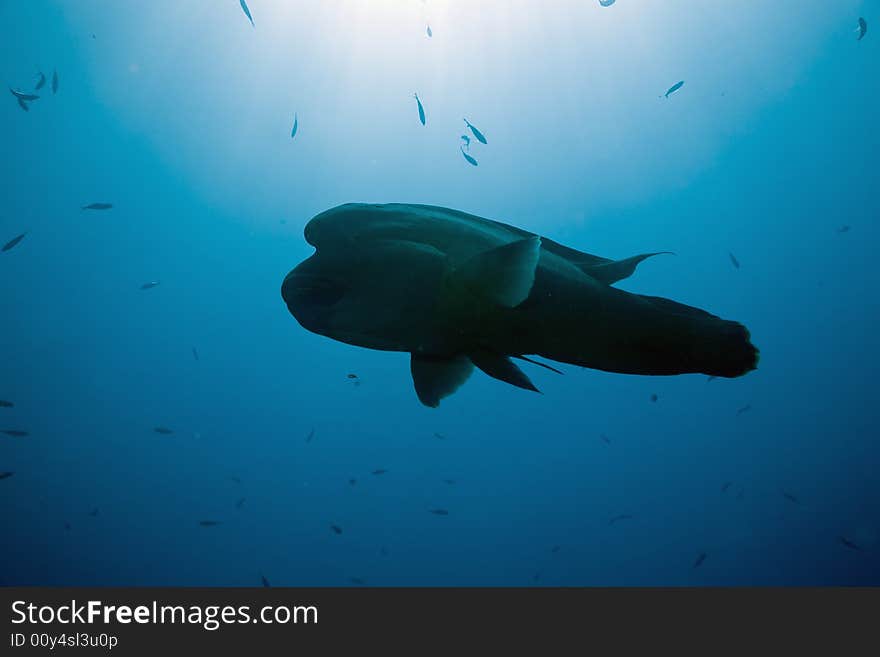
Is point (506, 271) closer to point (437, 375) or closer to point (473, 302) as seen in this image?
point (473, 302)

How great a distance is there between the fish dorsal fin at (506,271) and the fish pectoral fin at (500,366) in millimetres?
359

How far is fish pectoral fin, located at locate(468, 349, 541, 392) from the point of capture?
1.72 meters

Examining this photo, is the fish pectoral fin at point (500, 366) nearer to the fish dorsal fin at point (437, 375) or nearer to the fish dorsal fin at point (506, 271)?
the fish dorsal fin at point (437, 375)

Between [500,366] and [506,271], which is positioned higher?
[506,271]

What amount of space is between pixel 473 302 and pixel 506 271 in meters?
0.15

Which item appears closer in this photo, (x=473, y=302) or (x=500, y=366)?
(x=473, y=302)

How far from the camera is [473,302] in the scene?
1464mm

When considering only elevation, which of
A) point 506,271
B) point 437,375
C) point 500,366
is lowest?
point 437,375

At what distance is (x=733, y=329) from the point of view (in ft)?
4.92

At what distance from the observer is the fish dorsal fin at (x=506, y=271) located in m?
1.35

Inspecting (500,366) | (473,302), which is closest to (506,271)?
(473,302)

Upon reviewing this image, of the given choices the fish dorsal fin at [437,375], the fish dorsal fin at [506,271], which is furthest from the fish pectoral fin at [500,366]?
the fish dorsal fin at [506,271]

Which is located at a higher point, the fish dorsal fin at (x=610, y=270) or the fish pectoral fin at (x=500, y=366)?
the fish dorsal fin at (x=610, y=270)

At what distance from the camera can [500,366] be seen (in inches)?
67.8
